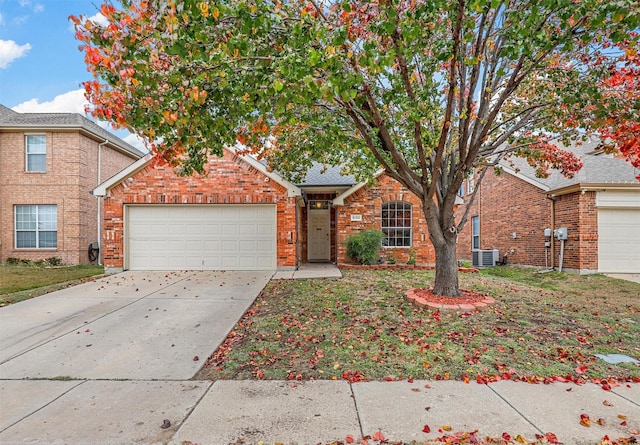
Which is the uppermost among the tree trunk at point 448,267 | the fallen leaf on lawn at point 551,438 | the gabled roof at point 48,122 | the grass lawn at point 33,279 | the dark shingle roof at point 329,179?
the gabled roof at point 48,122

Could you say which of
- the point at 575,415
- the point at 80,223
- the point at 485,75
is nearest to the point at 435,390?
the point at 575,415

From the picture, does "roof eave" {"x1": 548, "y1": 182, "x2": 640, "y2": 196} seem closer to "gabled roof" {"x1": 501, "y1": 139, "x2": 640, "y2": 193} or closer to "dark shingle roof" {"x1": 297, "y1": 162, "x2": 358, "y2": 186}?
"gabled roof" {"x1": 501, "y1": 139, "x2": 640, "y2": 193}

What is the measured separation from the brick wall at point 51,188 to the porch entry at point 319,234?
9631 mm

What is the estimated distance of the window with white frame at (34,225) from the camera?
13859 mm

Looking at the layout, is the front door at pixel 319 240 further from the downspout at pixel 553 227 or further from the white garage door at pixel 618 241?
the white garage door at pixel 618 241

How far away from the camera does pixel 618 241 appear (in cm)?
1062

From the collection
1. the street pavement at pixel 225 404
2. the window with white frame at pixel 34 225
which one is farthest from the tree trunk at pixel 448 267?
the window with white frame at pixel 34 225

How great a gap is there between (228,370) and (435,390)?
223 centimetres

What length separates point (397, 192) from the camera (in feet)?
39.8

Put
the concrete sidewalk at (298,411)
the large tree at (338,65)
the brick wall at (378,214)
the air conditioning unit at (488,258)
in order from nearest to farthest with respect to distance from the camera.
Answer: the concrete sidewalk at (298,411)
the large tree at (338,65)
the brick wall at (378,214)
the air conditioning unit at (488,258)

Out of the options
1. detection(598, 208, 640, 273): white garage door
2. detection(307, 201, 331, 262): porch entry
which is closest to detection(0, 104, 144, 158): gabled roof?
detection(307, 201, 331, 262): porch entry

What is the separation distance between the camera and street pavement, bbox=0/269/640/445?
8.57ft

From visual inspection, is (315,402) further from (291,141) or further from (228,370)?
(291,141)

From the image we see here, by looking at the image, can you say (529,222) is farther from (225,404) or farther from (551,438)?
(225,404)
